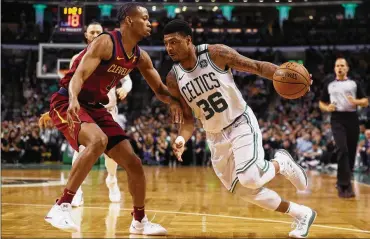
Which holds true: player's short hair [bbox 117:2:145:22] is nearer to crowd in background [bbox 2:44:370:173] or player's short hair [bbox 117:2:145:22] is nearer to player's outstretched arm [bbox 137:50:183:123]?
player's outstretched arm [bbox 137:50:183:123]

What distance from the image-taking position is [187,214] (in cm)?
580

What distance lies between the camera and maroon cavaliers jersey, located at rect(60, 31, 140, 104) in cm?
454

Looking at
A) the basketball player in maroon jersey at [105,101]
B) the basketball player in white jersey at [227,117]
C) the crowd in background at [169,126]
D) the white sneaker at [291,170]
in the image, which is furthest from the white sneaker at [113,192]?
the crowd in background at [169,126]

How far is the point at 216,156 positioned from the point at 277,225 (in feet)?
3.21

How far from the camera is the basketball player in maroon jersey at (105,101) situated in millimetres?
4312

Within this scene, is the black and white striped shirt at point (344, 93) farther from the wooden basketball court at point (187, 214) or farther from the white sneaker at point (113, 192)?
the white sneaker at point (113, 192)

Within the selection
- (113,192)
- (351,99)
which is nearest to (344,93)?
(351,99)

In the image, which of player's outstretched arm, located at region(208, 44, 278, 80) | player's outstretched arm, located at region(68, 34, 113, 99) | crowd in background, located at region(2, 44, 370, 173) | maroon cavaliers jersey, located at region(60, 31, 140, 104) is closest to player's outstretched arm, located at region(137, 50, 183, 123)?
maroon cavaliers jersey, located at region(60, 31, 140, 104)

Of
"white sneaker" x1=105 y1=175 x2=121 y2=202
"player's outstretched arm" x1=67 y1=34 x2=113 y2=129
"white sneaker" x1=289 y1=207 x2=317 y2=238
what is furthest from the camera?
"white sneaker" x1=105 y1=175 x2=121 y2=202

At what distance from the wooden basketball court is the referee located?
0.43 metres

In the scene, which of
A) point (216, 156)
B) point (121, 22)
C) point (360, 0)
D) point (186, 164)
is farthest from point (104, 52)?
point (360, 0)

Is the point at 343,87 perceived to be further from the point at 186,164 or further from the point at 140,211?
the point at 186,164

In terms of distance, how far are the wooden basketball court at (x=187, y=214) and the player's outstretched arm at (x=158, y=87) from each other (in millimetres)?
1025

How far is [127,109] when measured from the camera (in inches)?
1029
